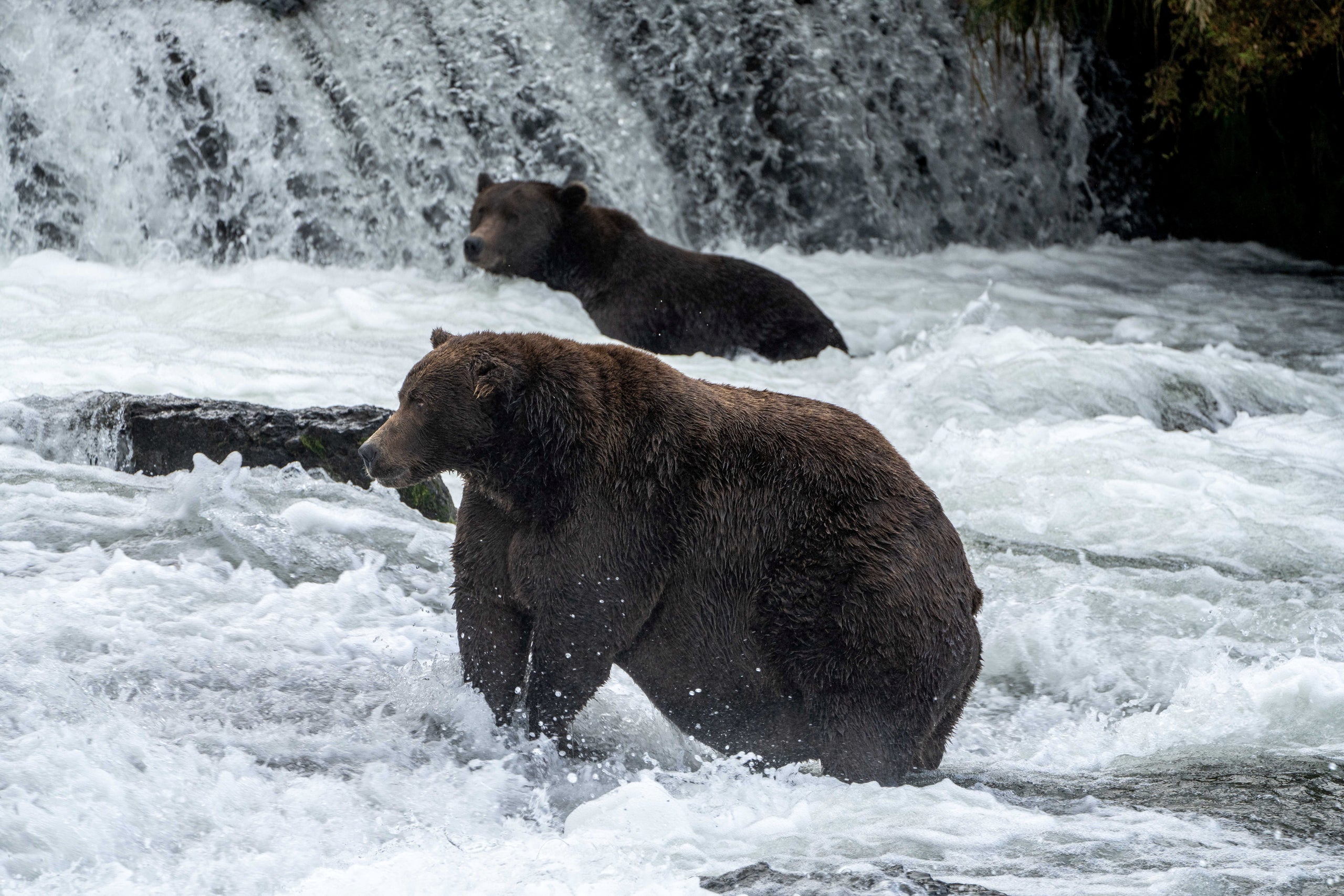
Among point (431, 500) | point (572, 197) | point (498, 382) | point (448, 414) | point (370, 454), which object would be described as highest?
point (572, 197)

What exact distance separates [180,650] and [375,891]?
4.84 ft

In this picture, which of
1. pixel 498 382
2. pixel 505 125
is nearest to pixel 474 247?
pixel 505 125

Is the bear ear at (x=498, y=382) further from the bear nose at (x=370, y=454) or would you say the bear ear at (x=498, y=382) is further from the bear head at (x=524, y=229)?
the bear head at (x=524, y=229)

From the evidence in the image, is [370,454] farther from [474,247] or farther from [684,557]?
[474,247]

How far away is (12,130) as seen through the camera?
39.9 feet

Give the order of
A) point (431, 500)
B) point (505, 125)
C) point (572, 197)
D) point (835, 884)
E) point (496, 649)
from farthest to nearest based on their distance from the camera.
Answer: point (505, 125), point (572, 197), point (431, 500), point (496, 649), point (835, 884)

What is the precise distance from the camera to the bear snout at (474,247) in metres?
10.4

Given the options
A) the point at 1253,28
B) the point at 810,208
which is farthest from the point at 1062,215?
the point at 1253,28

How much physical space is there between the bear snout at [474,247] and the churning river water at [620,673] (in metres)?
0.78

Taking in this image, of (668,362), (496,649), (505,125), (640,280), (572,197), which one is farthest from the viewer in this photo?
(505,125)

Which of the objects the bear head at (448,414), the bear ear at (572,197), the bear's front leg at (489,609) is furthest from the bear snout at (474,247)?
the bear's front leg at (489,609)

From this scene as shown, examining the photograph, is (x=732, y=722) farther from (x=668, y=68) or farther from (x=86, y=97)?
(x=668, y=68)

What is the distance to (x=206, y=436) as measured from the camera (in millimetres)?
6172

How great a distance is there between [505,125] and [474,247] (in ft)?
11.7
